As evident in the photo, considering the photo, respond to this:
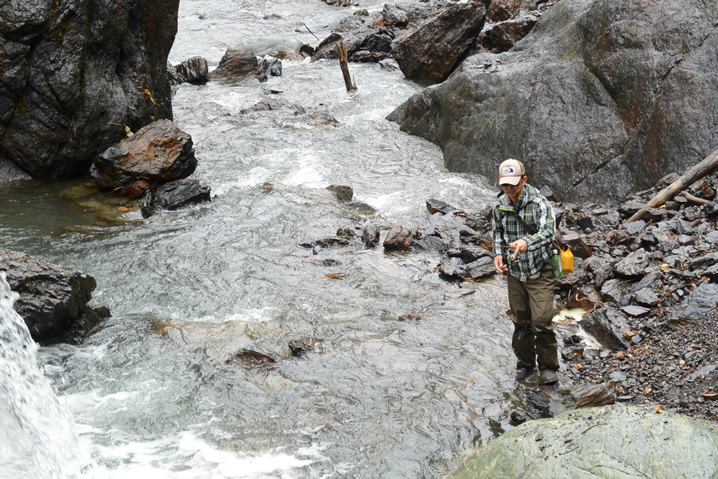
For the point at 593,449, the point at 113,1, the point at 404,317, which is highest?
the point at 113,1

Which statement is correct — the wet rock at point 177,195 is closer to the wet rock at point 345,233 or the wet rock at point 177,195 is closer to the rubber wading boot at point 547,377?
the wet rock at point 345,233

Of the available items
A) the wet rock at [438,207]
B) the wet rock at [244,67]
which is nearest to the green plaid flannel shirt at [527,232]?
the wet rock at [438,207]

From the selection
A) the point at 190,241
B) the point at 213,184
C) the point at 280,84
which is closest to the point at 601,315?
the point at 190,241

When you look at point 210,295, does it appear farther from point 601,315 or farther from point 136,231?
point 601,315

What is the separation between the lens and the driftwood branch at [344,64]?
69.6 ft

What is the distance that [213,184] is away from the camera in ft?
48.2

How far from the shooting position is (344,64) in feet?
70.1

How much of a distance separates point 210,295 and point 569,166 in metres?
7.47

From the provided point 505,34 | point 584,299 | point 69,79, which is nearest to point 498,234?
point 584,299

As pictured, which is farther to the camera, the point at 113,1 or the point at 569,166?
the point at 113,1

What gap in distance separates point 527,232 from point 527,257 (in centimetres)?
27

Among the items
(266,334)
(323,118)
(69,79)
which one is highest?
(69,79)

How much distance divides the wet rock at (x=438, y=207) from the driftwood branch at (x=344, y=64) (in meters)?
9.75

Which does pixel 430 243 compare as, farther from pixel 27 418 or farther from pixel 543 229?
pixel 27 418
